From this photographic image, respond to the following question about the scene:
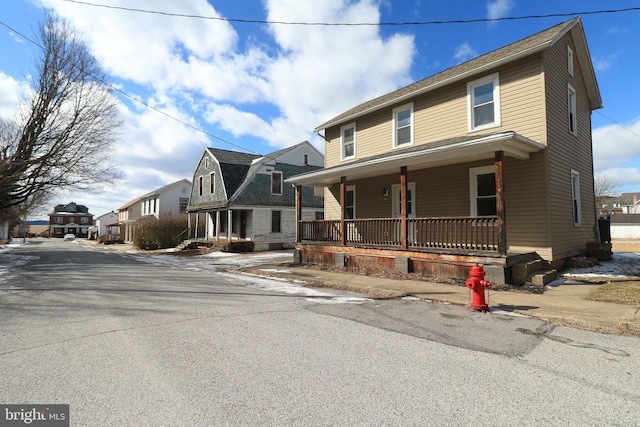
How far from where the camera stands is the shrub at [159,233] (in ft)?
92.6

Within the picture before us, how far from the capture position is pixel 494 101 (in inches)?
433

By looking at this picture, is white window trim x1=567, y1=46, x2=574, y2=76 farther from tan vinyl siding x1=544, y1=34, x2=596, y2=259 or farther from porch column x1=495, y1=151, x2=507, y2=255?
porch column x1=495, y1=151, x2=507, y2=255

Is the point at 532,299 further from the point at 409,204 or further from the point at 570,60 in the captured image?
the point at 570,60

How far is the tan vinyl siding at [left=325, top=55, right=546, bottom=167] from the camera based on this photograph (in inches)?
399

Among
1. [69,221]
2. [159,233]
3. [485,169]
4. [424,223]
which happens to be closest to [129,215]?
[159,233]

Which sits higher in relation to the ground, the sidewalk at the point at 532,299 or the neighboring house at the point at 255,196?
the neighboring house at the point at 255,196

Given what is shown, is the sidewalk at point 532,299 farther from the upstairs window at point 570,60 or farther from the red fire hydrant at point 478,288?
the upstairs window at point 570,60

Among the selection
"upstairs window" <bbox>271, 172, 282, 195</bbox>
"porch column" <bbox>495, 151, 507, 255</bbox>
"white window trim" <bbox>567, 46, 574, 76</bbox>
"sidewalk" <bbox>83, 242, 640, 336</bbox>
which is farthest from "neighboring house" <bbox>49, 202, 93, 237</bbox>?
"white window trim" <bbox>567, 46, 574, 76</bbox>

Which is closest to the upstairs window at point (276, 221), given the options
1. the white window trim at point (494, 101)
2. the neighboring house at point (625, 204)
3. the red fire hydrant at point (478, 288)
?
the white window trim at point (494, 101)

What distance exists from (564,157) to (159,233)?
2718 cm

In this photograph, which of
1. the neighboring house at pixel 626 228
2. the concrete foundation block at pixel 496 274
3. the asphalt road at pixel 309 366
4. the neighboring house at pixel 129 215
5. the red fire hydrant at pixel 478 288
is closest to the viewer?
the asphalt road at pixel 309 366

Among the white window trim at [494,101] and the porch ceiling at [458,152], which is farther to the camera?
the white window trim at [494,101]

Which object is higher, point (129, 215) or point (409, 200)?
point (129, 215)

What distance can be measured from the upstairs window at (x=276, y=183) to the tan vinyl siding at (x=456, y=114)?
9375 millimetres
